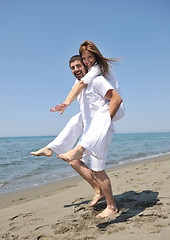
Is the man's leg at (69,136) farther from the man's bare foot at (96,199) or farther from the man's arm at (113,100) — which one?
the man's bare foot at (96,199)

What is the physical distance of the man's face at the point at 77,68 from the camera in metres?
2.68

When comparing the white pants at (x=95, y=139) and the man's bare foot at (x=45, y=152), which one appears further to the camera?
the man's bare foot at (x=45, y=152)

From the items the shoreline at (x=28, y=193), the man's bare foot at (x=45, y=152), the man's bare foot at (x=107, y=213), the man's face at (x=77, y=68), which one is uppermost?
the man's face at (x=77, y=68)

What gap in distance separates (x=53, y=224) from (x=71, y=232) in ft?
1.25

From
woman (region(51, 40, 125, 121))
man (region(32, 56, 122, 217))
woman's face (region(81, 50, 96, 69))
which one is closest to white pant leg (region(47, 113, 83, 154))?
man (region(32, 56, 122, 217))

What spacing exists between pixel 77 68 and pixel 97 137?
1.03 metres

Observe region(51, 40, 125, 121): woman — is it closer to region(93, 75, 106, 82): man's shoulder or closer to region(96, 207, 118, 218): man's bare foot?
region(93, 75, 106, 82): man's shoulder

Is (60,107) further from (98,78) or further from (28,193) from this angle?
(28,193)

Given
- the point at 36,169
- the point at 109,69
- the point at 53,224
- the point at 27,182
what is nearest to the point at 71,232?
the point at 53,224

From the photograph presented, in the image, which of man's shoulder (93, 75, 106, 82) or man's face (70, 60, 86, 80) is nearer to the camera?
man's shoulder (93, 75, 106, 82)

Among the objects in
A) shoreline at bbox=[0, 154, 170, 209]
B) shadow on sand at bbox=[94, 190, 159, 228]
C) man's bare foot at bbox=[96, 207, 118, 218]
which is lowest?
shoreline at bbox=[0, 154, 170, 209]

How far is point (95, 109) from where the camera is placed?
2523 millimetres

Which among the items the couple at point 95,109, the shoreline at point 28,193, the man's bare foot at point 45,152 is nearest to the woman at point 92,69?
the couple at point 95,109

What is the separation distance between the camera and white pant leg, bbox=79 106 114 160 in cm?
212
